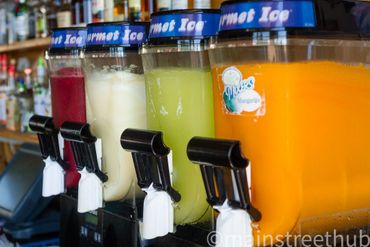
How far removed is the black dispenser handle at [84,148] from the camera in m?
1.06

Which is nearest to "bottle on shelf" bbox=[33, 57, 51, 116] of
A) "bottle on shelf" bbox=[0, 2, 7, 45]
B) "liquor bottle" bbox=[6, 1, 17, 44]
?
"liquor bottle" bbox=[6, 1, 17, 44]

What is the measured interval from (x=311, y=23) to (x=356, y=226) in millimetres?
303

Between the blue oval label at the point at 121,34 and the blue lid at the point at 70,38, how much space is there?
14 cm

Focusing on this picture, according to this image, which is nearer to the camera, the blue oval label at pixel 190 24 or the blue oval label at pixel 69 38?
the blue oval label at pixel 190 24

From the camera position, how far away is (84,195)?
3.46 ft

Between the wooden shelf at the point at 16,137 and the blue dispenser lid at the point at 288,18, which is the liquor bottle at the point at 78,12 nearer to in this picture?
the wooden shelf at the point at 16,137

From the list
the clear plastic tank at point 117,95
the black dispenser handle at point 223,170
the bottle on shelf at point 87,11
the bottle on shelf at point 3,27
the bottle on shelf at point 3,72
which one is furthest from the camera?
the bottle on shelf at point 3,72

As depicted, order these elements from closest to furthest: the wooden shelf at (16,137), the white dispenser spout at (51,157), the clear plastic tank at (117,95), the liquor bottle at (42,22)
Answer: the clear plastic tank at (117,95), the white dispenser spout at (51,157), the wooden shelf at (16,137), the liquor bottle at (42,22)

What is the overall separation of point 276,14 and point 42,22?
2.38 metres

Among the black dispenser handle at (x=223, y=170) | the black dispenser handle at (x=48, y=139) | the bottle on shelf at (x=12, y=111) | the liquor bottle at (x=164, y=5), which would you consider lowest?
the bottle on shelf at (x=12, y=111)

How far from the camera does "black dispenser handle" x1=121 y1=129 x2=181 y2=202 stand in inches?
33.9

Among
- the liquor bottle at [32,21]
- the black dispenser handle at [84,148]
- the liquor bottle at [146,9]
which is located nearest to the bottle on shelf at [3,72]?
the liquor bottle at [32,21]

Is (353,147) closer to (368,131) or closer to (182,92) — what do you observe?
(368,131)

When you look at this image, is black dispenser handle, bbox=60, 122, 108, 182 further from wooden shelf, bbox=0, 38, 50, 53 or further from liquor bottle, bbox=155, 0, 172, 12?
wooden shelf, bbox=0, 38, 50, 53
